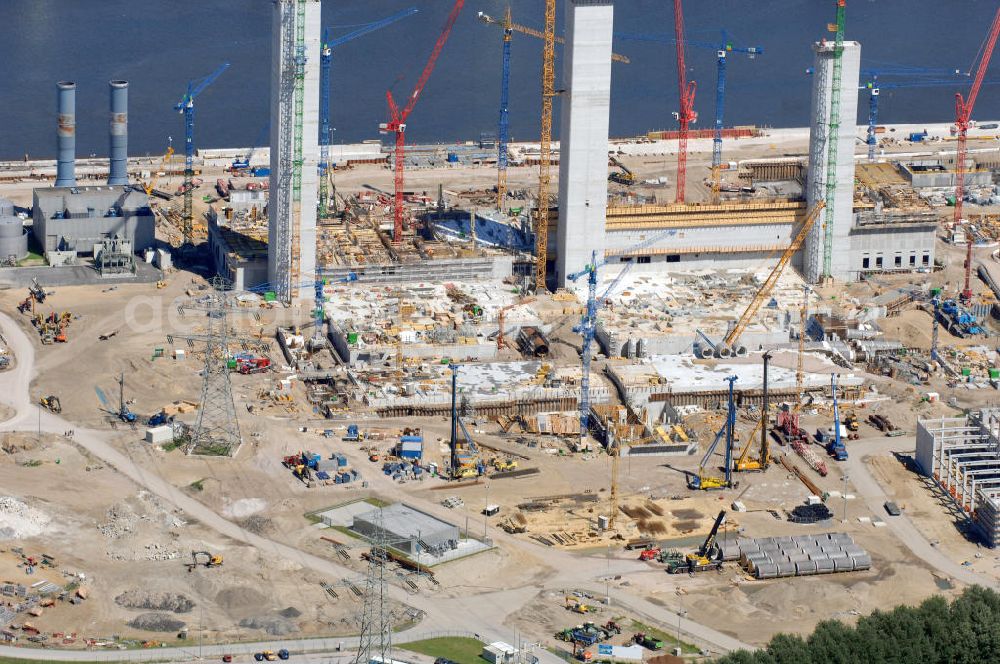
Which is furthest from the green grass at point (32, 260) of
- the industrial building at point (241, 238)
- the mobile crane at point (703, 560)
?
the mobile crane at point (703, 560)

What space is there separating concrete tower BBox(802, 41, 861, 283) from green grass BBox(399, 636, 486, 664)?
186ft

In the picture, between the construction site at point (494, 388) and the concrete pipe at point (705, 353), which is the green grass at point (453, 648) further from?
the concrete pipe at point (705, 353)

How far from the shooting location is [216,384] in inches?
4801

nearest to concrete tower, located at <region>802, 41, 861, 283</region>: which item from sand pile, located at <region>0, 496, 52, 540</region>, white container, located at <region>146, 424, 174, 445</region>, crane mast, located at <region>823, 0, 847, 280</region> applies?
crane mast, located at <region>823, 0, 847, 280</region>

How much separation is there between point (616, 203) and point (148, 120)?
5737 centimetres

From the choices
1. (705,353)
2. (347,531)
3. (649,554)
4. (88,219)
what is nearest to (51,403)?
(347,531)

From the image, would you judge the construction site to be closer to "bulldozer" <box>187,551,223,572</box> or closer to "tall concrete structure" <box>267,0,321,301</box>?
"tall concrete structure" <box>267,0,321,301</box>

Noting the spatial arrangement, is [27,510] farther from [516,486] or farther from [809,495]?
[809,495]

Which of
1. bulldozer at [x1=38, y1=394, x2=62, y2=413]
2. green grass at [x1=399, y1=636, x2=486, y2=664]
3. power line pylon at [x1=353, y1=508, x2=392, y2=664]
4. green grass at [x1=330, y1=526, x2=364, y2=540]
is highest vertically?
bulldozer at [x1=38, y1=394, x2=62, y2=413]

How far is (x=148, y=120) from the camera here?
187625mm

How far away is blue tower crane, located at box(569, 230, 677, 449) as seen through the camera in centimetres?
11912

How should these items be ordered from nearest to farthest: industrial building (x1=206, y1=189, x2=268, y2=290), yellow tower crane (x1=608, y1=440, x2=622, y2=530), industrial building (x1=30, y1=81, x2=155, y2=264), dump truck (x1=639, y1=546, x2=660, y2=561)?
dump truck (x1=639, y1=546, x2=660, y2=561)
yellow tower crane (x1=608, y1=440, x2=622, y2=530)
industrial building (x1=206, y1=189, x2=268, y2=290)
industrial building (x1=30, y1=81, x2=155, y2=264)

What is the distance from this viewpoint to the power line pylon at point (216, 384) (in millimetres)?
113500

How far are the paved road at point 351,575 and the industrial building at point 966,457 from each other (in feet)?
63.0
